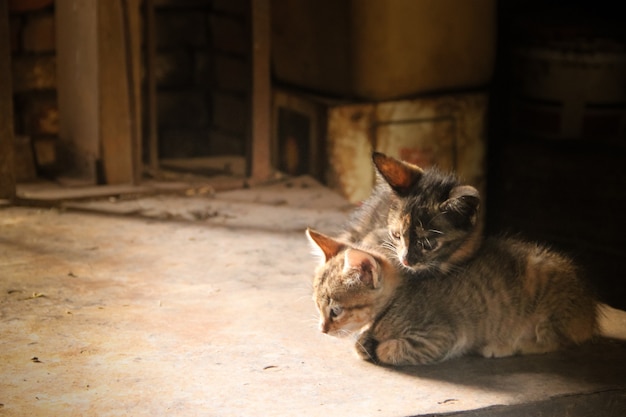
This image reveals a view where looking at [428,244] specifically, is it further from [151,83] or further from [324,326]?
[151,83]

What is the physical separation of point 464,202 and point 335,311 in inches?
23.8

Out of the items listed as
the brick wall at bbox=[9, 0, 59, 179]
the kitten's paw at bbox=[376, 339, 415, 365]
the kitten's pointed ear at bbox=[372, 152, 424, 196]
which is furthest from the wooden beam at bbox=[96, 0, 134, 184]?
the kitten's paw at bbox=[376, 339, 415, 365]

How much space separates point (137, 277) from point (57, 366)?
1.03 meters

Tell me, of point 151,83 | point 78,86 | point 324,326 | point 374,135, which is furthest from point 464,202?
point 151,83

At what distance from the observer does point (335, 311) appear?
3.19m

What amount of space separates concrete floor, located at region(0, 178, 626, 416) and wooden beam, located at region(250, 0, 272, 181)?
1.12 metres

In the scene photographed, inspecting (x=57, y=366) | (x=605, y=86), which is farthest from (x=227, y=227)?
(x=605, y=86)

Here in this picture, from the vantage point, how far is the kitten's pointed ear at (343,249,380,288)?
3156 millimetres

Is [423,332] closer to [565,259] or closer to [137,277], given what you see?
[565,259]

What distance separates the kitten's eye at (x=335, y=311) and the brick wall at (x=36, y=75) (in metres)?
3.34

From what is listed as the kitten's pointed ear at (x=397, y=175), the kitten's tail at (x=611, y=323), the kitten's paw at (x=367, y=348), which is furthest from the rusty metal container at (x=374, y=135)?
the kitten's paw at (x=367, y=348)

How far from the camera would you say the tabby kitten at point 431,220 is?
10.9ft

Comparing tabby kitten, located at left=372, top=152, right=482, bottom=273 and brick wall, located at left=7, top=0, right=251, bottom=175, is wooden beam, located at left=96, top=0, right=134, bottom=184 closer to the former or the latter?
brick wall, located at left=7, top=0, right=251, bottom=175

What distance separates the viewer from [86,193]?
5.39 metres
